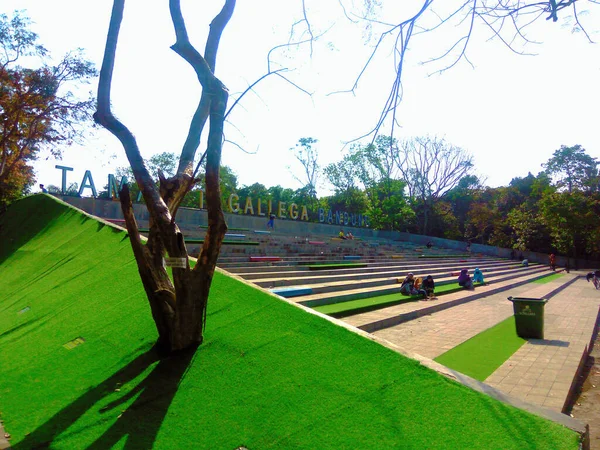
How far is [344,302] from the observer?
9.88 meters

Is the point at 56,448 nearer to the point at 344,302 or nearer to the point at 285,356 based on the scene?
the point at 285,356

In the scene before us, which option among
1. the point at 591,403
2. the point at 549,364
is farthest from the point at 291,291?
the point at 591,403

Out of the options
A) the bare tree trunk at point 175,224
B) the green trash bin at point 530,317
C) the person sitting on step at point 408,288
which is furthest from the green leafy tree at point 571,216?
the bare tree trunk at point 175,224

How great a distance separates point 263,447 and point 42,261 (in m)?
12.0

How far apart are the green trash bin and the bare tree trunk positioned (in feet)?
19.7

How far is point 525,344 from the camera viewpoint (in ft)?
25.5

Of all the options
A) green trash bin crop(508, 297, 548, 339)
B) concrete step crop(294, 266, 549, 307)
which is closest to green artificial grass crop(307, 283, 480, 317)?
concrete step crop(294, 266, 549, 307)

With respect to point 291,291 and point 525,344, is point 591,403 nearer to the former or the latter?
point 525,344

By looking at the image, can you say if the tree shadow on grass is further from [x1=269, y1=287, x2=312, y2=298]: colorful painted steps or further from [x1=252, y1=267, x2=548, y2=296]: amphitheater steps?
[x1=252, y1=267, x2=548, y2=296]: amphitheater steps

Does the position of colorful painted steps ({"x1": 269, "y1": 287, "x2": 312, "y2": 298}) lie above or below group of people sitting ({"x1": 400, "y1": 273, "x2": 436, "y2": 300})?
above

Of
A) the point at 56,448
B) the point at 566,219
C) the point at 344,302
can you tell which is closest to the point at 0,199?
the point at 344,302

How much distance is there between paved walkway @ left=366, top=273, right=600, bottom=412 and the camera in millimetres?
5355

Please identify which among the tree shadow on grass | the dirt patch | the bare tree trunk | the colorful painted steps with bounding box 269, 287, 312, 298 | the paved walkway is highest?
the bare tree trunk

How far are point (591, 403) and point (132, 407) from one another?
223 inches
